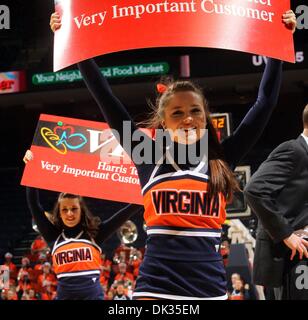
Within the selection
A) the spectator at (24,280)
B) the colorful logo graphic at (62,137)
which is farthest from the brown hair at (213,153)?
the spectator at (24,280)

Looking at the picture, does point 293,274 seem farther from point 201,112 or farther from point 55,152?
→ point 55,152

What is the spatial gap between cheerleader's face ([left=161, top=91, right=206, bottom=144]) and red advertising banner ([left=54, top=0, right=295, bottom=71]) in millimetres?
703

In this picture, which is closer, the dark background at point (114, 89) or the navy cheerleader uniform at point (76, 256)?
the navy cheerleader uniform at point (76, 256)

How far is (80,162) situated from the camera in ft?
16.8

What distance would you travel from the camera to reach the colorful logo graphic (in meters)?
5.22

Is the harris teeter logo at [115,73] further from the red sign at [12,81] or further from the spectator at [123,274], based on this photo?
the spectator at [123,274]

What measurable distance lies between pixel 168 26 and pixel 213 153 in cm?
102

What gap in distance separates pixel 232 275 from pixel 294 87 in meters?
8.72

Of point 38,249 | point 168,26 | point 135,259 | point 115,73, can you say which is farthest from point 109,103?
point 115,73

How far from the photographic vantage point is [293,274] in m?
2.99

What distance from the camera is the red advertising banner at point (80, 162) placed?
4.80 meters

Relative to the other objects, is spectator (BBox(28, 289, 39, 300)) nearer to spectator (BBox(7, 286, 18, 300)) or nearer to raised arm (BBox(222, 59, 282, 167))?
spectator (BBox(7, 286, 18, 300))

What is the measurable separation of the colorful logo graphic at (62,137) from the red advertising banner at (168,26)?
2.06 metres
